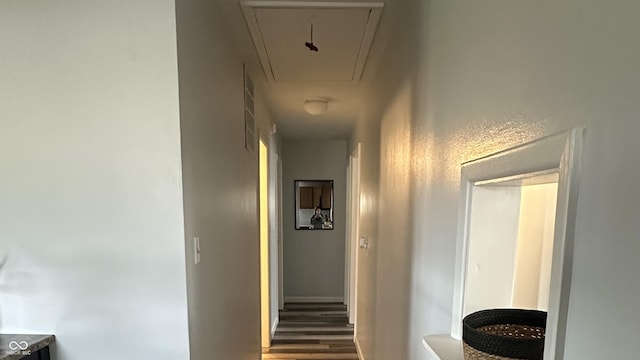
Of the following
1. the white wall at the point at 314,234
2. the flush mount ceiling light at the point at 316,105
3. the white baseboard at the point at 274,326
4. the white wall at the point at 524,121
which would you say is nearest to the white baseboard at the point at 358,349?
the white baseboard at the point at 274,326

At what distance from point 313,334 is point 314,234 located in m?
1.49

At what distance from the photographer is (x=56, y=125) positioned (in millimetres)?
1230

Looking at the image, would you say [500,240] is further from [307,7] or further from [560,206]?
[307,7]

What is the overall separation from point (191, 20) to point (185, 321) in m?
1.07

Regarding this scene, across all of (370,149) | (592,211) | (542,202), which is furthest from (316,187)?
(592,211)

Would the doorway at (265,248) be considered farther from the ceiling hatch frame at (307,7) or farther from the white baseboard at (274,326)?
the ceiling hatch frame at (307,7)

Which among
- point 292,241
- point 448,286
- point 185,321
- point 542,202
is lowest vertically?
point 292,241

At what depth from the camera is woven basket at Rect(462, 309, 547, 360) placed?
61 centimetres

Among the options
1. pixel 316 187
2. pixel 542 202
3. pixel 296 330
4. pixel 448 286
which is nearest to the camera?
pixel 542 202

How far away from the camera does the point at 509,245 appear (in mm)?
844

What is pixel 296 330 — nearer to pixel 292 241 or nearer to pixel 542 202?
pixel 292 241

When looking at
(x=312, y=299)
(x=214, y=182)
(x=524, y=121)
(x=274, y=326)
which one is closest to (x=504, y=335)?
(x=524, y=121)

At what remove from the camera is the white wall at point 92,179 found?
1.20 m

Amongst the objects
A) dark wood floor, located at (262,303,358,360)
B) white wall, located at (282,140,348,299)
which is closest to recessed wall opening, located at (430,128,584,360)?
dark wood floor, located at (262,303,358,360)
